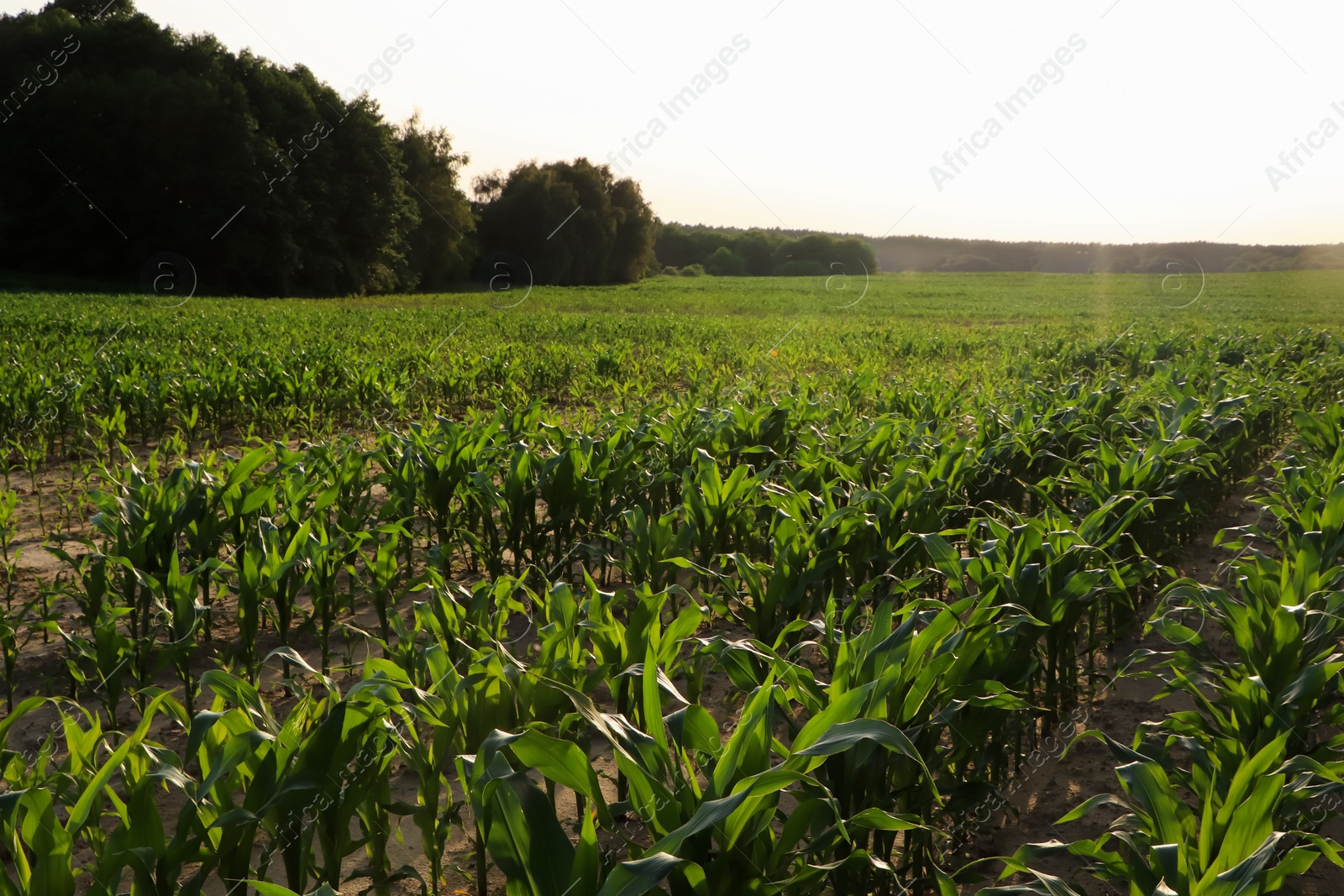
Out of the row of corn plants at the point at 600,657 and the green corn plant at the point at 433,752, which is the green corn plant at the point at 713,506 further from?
the green corn plant at the point at 433,752

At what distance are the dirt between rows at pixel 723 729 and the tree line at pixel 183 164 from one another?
1227 inches

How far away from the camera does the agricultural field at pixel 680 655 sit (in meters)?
1.53

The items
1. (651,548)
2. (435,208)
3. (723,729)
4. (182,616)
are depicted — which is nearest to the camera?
(182,616)

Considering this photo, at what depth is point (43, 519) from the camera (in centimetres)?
471

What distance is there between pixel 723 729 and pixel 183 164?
3415 cm

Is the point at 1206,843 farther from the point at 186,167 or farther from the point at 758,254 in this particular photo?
the point at 758,254

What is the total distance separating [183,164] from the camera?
3002 centimetres

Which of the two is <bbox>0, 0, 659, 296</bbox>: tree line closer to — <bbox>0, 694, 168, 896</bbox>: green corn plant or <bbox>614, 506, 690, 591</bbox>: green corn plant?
<bbox>614, 506, 690, 591</bbox>: green corn plant

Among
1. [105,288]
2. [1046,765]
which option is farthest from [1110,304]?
[105,288]

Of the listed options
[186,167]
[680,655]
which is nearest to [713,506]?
[680,655]

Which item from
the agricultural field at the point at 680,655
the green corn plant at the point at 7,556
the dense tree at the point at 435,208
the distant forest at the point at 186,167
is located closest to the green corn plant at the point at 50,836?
the agricultural field at the point at 680,655

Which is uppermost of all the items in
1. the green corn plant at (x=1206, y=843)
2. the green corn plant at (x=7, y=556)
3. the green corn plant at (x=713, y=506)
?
the green corn plant at (x=713, y=506)

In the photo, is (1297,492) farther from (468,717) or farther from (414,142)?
(414,142)

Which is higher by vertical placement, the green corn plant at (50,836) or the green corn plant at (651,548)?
the green corn plant at (651,548)
